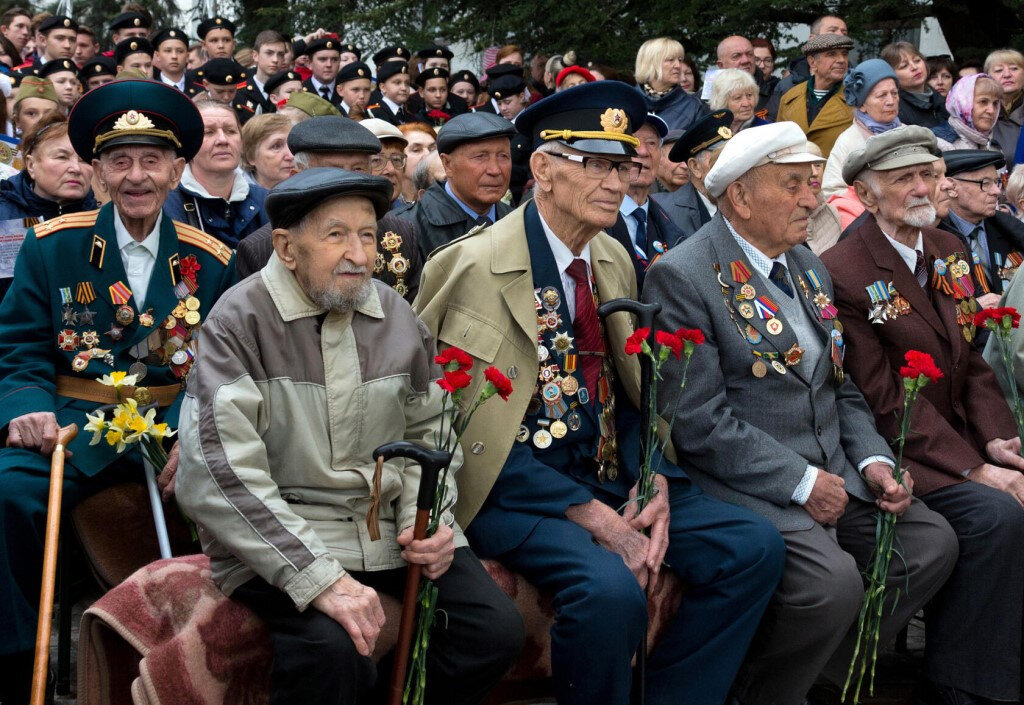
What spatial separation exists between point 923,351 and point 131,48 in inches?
334

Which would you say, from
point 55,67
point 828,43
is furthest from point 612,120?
point 55,67

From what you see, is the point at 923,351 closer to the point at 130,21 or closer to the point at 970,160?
the point at 970,160

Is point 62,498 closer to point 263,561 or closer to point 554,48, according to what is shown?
point 263,561

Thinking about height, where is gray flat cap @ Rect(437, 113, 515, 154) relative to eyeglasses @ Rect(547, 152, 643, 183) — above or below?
above

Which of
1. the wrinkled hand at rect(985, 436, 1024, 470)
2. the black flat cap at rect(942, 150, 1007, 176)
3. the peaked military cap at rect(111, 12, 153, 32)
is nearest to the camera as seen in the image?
the wrinkled hand at rect(985, 436, 1024, 470)

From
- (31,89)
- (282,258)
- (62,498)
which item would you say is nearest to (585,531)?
(282,258)

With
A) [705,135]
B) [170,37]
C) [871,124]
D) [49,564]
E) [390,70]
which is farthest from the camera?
[170,37]

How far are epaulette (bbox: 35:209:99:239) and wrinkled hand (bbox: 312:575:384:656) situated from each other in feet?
6.52

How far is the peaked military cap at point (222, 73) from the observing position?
392 inches

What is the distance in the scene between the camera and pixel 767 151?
15.0 feet

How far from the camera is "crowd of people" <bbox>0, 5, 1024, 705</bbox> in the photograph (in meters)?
3.52

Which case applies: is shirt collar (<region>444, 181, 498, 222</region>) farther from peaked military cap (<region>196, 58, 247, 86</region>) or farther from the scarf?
peaked military cap (<region>196, 58, 247, 86</region>)

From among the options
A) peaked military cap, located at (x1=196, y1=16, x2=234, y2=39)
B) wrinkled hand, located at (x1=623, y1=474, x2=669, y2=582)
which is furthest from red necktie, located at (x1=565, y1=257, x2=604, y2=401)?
peaked military cap, located at (x1=196, y1=16, x2=234, y2=39)

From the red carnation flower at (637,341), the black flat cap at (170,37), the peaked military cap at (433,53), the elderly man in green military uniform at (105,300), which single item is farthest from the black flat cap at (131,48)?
the red carnation flower at (637,341)
